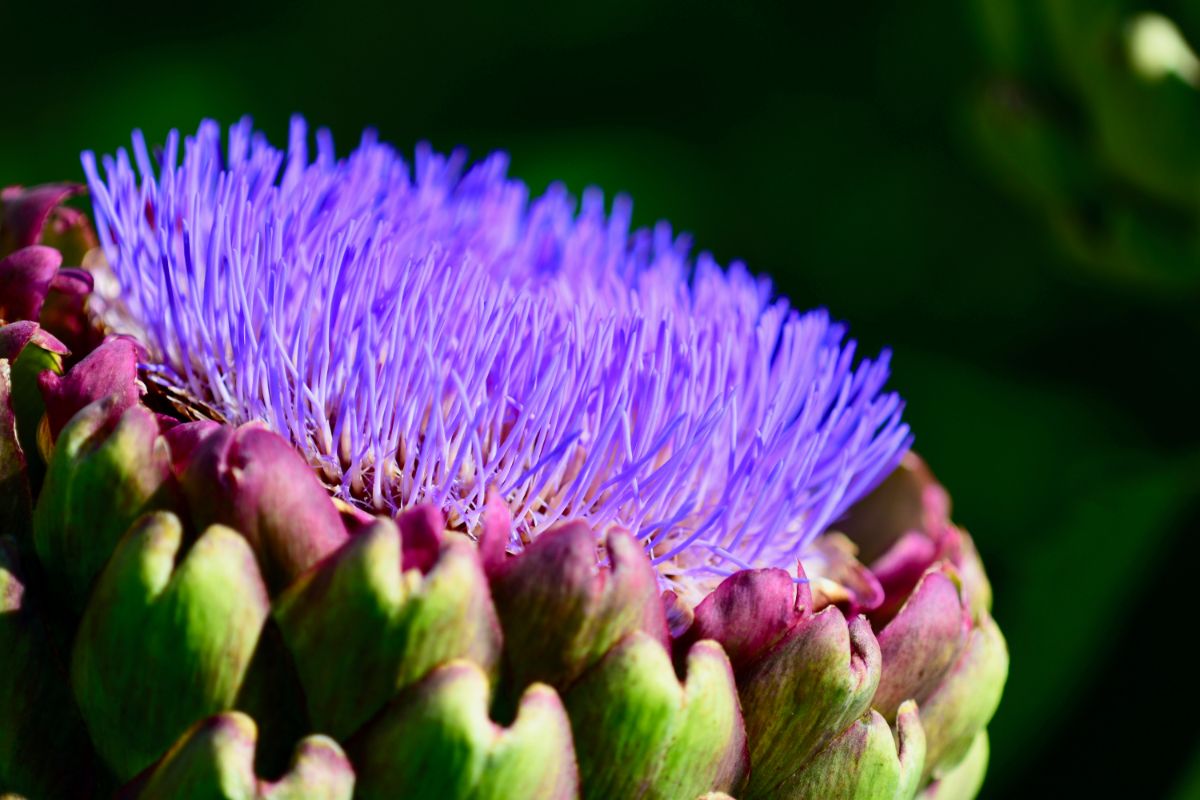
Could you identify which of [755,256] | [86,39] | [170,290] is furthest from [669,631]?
[86,39]

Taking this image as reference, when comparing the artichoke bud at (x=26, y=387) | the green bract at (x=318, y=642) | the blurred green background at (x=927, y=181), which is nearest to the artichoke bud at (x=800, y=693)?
the green bract at (x=318, y=642)

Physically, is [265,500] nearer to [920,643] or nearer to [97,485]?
[97,485]

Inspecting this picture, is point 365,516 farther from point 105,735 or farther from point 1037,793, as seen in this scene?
point 1037,793

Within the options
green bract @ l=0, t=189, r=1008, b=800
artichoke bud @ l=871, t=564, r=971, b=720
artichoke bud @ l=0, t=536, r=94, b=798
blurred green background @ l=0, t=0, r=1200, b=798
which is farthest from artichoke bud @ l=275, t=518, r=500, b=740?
blurred green background @ l=0, t=0, r=1200, b=798

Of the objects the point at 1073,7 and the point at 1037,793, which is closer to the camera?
the point at 1073,7

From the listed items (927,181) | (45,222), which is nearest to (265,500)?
(45,222)
